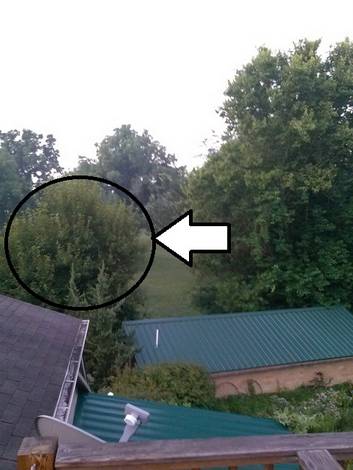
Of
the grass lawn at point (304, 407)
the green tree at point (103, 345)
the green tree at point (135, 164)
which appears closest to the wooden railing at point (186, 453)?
the grass lawn at point (304, 407)

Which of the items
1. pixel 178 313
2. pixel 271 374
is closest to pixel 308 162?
pixel 271 374

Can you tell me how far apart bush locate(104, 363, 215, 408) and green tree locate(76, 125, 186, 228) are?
1983cm

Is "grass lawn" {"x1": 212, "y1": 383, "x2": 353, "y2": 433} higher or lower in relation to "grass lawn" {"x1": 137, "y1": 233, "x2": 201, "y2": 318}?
higher

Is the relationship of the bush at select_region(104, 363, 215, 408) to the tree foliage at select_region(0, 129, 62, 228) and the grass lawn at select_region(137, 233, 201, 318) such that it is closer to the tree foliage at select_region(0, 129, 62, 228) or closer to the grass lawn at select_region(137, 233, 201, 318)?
the grass lawn at select_region(137, 233, 201, 318)

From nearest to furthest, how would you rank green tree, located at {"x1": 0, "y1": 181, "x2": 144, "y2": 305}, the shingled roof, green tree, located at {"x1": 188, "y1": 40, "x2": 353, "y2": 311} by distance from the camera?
the shingled roof, green tree, located at {"x1": 0, "y1": 181, "x2": 144, "y2": 305}, green tree, located at {"x1": 188, "y1": 40, "x2": 353, "y2": 311}

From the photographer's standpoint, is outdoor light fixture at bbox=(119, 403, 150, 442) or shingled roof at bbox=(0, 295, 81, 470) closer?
outdoor light fixture at bbox=(119, 403, 150, 442)

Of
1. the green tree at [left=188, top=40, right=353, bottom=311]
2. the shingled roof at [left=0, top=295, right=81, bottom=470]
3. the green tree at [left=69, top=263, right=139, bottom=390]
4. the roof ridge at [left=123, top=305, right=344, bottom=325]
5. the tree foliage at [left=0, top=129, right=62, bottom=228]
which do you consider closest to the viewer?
the shingled roof at [left=0, top=295, right=81, bottom=470]

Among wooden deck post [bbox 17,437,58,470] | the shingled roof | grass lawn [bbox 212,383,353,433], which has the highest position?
wooden deck post [bbox 17,437,58,470]

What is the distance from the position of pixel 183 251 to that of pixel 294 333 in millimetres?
9170

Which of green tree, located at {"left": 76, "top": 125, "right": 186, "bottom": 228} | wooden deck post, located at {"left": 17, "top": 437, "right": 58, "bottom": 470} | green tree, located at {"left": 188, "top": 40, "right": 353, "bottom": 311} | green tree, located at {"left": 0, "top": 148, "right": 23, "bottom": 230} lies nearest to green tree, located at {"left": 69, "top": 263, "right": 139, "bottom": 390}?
green tree, located at {"left": 188, "top": 40, "right": 353, "bottom": 311}

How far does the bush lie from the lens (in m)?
9.55

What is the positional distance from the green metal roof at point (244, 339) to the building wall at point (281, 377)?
11.5 inches

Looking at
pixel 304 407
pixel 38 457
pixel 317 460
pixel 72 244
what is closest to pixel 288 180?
pixel 304 407

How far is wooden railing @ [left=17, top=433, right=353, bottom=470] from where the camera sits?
156 cm
